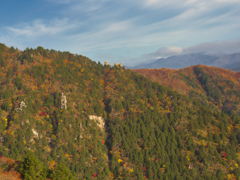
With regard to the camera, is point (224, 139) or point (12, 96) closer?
point (12, 96)

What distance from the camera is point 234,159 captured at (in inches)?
4751

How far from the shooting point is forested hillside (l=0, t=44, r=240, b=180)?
10931cm

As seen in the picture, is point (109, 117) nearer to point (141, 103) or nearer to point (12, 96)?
point (141, 103)

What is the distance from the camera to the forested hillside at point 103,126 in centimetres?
10931

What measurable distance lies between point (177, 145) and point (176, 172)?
2264 centimetres

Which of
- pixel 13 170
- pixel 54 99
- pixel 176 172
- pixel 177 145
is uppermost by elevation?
pixel 54 99

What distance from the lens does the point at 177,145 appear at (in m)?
133

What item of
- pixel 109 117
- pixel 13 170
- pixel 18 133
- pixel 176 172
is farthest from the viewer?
pixel 109 117

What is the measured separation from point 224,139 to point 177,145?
120 ft

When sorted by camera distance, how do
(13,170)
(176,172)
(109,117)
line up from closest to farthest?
1. (13,170)
2. (176,172)
3. (109,117)

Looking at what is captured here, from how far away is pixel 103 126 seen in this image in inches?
5689

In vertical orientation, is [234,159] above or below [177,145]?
below

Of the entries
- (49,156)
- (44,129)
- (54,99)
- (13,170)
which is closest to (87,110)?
(54,99)

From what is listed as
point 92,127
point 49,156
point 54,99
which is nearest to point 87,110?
point 92,127
